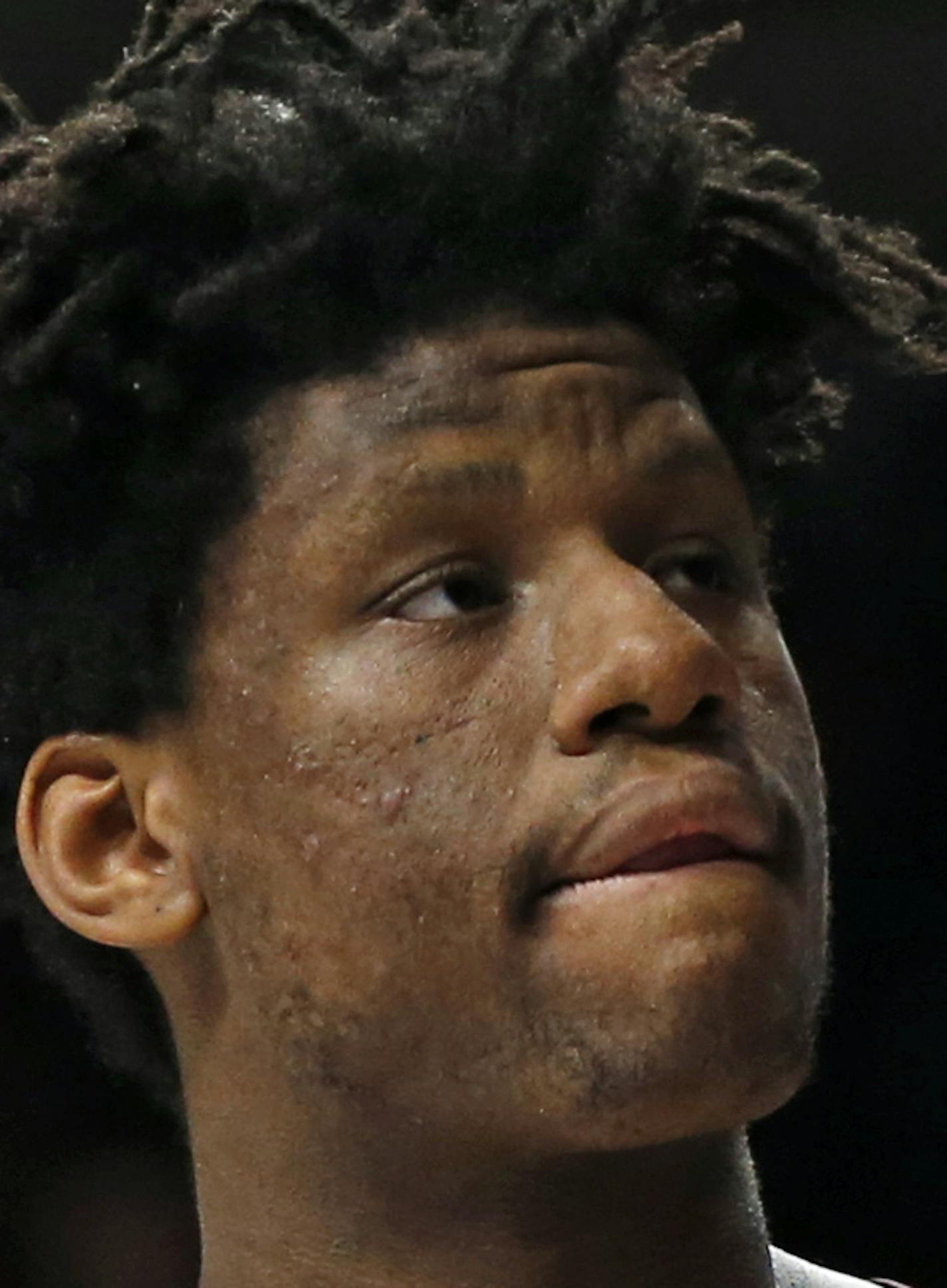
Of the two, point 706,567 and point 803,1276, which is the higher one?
point 706,567

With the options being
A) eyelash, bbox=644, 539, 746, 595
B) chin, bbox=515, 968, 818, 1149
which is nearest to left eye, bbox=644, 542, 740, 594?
eyelash, bbox=644, 539, 746, 595

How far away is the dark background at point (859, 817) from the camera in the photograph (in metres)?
1.84

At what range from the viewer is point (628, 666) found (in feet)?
3.86

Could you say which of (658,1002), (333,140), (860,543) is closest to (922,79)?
(860,543)

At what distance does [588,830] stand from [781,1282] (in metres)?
0.44

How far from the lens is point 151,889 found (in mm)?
1319

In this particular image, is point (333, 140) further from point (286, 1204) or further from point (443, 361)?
point (286, 1204)

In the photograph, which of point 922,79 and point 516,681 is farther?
point 922,79

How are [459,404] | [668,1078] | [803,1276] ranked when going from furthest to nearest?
[803,1276] → [459,404] → [668,1078]

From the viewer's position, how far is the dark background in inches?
72.3

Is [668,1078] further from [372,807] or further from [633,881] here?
[372,807]

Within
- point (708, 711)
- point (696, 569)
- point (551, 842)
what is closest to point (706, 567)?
point (696, 569)

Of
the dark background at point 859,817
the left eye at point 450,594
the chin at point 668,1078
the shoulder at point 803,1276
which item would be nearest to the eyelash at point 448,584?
the left eye at point 450,594

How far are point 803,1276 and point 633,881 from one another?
0.46 m
